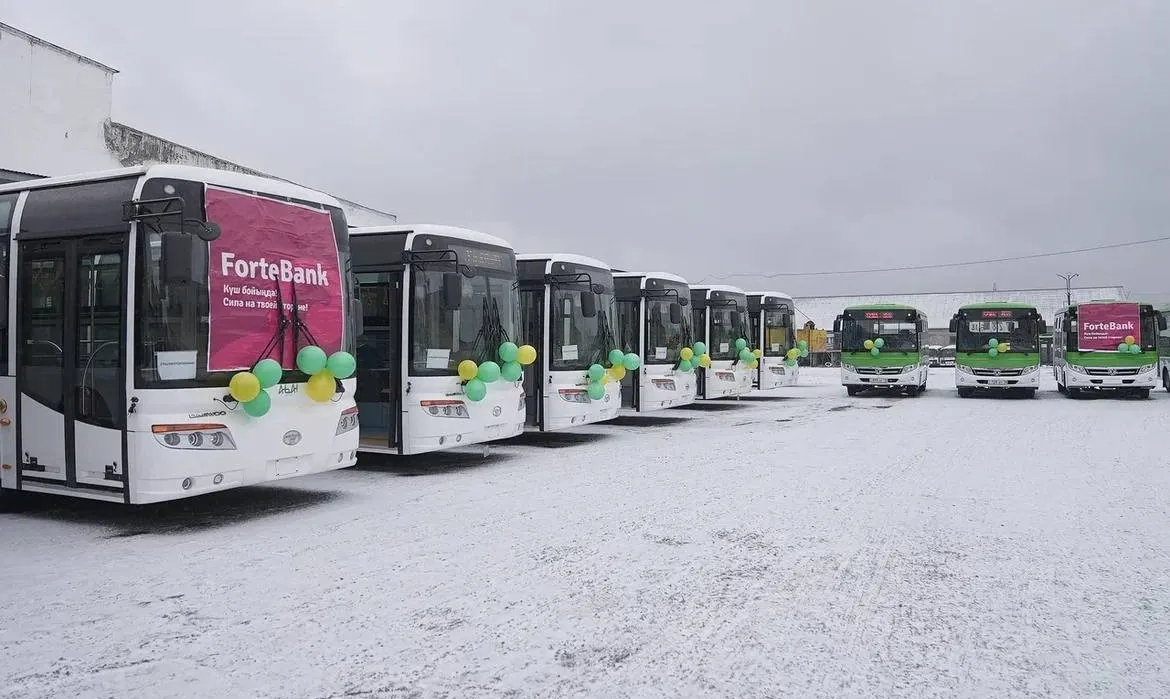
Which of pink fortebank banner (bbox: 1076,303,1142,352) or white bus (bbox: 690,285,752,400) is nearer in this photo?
white bus (bbox: 690,285,752,400)

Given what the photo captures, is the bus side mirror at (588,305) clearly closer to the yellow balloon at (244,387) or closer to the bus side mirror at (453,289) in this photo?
the bus side mirror at (453,289)

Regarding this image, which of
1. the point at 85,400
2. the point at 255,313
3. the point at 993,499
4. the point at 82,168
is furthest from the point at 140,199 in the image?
the point at 82,168

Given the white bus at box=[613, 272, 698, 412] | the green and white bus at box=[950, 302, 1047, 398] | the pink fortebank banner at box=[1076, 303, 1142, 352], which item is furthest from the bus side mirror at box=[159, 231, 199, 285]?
the pink fortebank banner at box=[1076, 303, 1142, 352]

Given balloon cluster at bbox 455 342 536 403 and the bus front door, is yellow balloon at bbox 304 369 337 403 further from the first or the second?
balloon cluster at bbox 455 342 536 403

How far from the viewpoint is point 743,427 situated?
16.6m

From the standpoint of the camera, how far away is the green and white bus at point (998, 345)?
24453 mm

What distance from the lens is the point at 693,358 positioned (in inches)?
699

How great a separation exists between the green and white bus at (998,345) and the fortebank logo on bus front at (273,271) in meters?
21.3

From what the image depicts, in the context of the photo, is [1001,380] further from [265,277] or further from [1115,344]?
[265,277]

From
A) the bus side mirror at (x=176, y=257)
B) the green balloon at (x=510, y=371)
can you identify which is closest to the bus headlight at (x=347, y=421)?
the bus side mirror at (x=176, y=257)

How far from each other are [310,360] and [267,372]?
0.52 m

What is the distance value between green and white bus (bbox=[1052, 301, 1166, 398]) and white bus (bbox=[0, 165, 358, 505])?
2356 centimetres

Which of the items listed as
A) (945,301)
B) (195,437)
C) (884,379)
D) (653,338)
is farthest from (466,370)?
(945,301)

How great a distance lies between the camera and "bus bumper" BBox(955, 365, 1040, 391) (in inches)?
954
